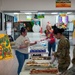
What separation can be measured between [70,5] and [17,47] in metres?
3.74

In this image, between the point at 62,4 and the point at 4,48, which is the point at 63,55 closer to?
the point at 4,48

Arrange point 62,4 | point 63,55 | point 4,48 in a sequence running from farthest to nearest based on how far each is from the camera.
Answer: point 62,4
point 63,55
point 4,48

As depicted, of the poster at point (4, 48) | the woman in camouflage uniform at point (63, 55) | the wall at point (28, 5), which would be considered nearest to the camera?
the poster at point (4, 48)

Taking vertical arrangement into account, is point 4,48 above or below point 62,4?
below

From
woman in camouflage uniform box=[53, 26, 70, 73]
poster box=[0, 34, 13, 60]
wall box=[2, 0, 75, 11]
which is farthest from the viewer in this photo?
wall box=[2, 0, 75, 11]

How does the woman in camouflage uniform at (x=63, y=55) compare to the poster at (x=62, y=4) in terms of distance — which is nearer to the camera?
the woman in camouflage uniform at (x=63, y=55)

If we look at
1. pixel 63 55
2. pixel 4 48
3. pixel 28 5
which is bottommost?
pixel 63 55

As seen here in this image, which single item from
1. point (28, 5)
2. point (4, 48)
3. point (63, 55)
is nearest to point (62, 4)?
point (28, 5)

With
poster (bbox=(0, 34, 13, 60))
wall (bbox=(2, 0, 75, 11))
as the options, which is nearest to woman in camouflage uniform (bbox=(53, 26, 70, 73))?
poster (bbox=(0, 34, 13, 60))

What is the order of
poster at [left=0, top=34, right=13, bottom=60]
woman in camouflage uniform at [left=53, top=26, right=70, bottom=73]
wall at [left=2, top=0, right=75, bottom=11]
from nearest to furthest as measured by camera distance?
poster at [left=0, top=34, right=13, bottom=60] < woman in camouflage uniform at [left=53, top=26, right=70, bottom=73] < wall at [left=2, top=0, right=75, bottom=11]

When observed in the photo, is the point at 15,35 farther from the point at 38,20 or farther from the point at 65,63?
the point at 38,20

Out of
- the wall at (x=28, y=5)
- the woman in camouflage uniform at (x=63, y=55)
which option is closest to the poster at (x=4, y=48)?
the woman in camouflage uniform at (x=63, y=55)

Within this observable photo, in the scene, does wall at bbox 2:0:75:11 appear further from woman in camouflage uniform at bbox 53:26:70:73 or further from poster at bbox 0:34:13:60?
poster at bbox 0:34:13:60

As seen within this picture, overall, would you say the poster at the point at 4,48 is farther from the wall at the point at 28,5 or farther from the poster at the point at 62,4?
the poster at the point at 62,4
